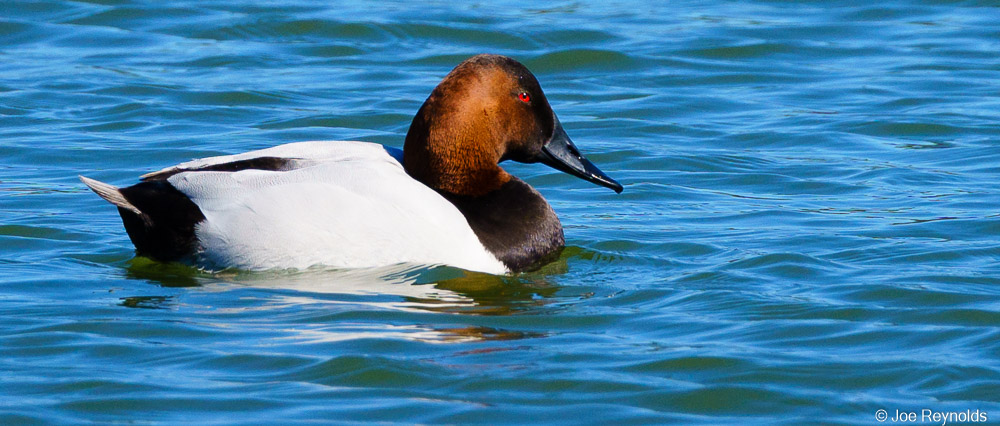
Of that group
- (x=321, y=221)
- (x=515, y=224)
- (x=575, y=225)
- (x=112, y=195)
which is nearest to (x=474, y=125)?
(x=515, y=224)

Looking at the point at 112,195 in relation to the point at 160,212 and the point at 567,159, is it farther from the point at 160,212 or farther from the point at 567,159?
the point at 567,159

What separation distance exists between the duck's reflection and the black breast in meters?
0.10

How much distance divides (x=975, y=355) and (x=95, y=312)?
10.8ft

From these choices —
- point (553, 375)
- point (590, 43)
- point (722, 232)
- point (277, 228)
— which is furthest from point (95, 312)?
point (590, 43)

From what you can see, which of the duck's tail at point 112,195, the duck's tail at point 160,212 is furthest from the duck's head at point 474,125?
the duck's tail at point 112,195

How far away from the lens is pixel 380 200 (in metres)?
6.02

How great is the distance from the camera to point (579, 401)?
180 inches

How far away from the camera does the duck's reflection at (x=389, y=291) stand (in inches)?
211

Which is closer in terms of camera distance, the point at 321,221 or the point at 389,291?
the point at 389,291

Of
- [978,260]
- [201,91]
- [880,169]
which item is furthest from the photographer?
[201,91]

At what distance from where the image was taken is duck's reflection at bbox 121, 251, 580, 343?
5363 mm

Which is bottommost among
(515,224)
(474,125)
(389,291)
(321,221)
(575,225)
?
(575,225)

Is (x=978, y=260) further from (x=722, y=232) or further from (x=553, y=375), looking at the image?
(x=553, y=375)

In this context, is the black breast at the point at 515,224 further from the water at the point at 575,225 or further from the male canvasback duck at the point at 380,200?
the water at the point at 575,225
